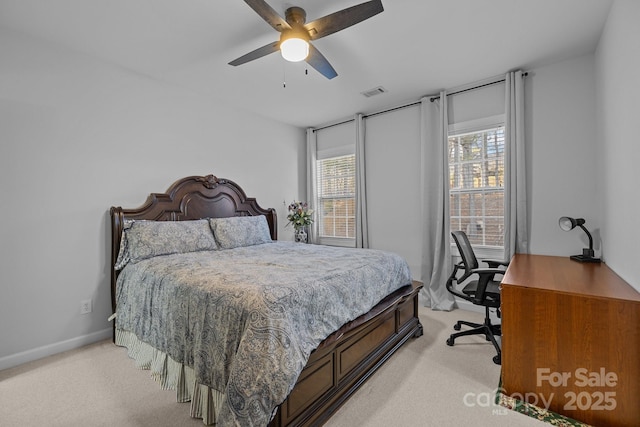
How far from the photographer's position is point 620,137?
203 centimetres

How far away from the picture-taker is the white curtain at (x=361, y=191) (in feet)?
14.5

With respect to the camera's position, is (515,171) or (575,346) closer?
(575,346)

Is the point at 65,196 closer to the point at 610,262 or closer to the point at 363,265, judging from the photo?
the point at 363,265

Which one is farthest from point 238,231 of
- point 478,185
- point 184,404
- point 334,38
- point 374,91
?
point 478,185

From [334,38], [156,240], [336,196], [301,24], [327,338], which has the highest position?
[334,38]

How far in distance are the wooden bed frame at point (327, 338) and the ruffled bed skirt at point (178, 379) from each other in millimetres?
423

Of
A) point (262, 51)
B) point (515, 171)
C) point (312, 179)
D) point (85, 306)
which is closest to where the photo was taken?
point (262, 51)

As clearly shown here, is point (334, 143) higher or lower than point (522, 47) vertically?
lower

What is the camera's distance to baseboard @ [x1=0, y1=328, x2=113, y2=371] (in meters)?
2.37

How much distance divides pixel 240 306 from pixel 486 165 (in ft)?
10.7

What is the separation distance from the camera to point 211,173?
153 inches

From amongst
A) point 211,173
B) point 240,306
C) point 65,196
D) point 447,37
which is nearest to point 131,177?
point 65,196

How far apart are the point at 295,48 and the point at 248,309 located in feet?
5.86

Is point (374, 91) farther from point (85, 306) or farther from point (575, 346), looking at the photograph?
point (85, 306)
